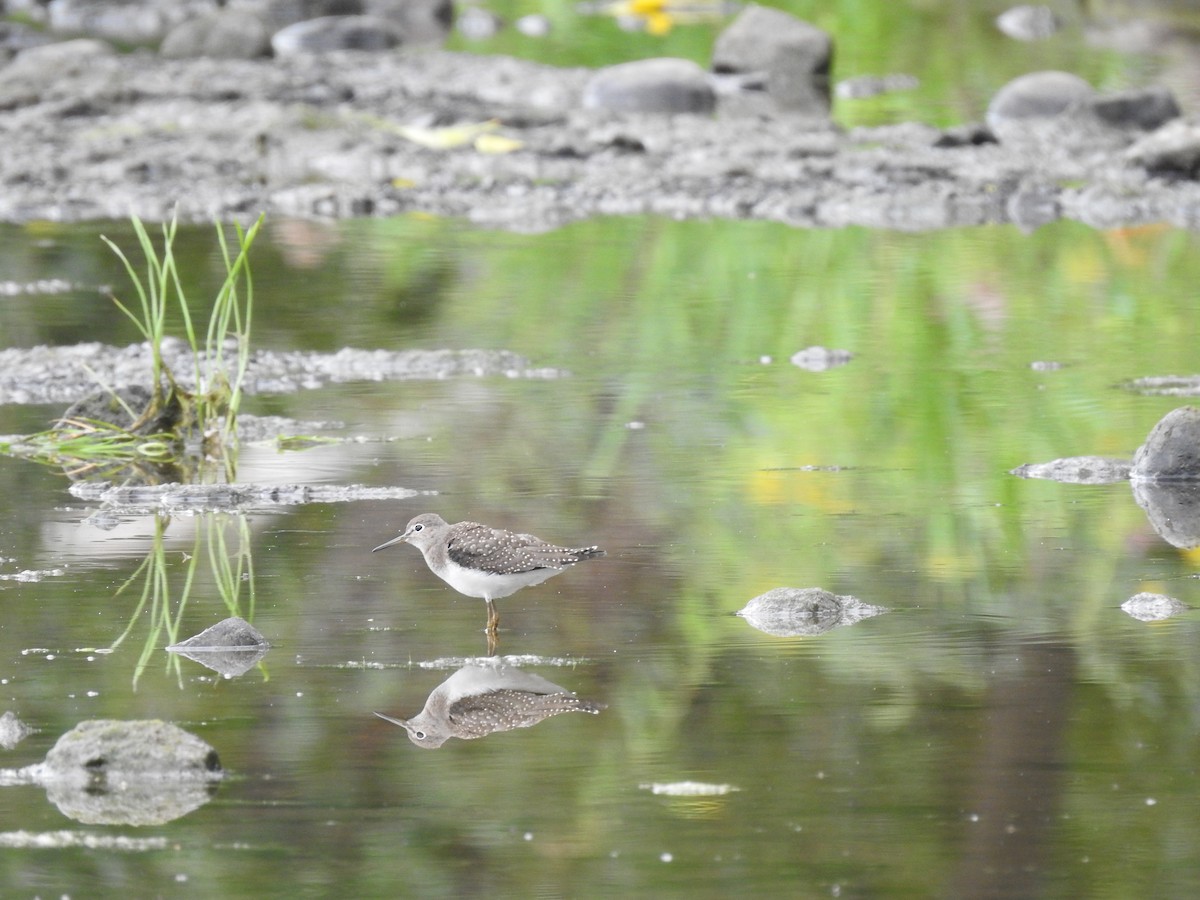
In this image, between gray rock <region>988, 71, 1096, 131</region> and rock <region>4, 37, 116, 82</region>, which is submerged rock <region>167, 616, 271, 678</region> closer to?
gray rock <region>988, 71, 1096, 131</region>

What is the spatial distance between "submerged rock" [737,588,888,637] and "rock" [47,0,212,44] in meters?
17.6

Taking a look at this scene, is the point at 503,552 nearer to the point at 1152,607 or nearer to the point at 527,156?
the point at 1152,607

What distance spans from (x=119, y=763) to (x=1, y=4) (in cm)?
2156

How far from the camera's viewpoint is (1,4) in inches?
942

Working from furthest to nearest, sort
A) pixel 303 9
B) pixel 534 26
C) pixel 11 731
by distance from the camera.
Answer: pixel 303 9, pixel 534 26, pixel 11 731

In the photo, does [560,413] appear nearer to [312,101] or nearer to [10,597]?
[10,597]

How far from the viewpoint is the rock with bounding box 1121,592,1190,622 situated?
186 inches

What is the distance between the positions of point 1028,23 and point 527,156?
9.41m

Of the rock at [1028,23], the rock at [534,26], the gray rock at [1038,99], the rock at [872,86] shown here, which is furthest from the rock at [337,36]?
the gray rock at [1038,99]

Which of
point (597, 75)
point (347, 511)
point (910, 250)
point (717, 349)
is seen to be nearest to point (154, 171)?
point (597, 75)

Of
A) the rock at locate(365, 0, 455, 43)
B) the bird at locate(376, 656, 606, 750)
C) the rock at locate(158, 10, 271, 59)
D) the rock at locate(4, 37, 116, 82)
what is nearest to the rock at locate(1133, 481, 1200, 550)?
the bird at locate(376, 656, 606, 750)

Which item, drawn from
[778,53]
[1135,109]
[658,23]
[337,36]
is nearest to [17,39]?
[337,36]

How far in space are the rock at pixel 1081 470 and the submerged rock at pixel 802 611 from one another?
1471 mm

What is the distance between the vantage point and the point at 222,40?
717 inches
